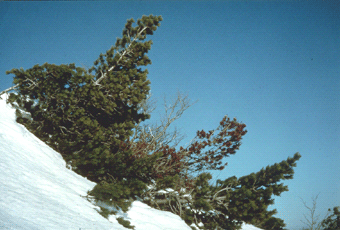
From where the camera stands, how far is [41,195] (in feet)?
12.5

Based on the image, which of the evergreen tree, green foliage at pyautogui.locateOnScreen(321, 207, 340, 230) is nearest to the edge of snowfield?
the evergreen tree

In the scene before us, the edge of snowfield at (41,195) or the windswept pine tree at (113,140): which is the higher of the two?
the windswept pine tree at (113,140)

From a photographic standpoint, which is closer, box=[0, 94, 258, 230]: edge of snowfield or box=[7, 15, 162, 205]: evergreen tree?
box=[0, 94, 258, 230]: edge of snowfield

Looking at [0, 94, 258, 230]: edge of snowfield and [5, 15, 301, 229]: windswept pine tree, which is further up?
[5, 15, 301, 229]: windswept pine tree

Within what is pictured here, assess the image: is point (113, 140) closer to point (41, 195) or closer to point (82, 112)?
point (82, 112)

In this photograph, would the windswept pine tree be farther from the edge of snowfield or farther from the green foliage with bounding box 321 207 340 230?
the green foliage with bounding box 321 207 340 230

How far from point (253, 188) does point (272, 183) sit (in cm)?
62

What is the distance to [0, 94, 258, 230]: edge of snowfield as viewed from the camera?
2981 millimetres

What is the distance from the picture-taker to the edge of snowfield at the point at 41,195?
2.98 meters

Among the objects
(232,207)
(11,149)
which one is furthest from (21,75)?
(232,207)

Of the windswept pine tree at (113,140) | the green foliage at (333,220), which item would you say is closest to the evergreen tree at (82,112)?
the windswept pine tree at (113,140)

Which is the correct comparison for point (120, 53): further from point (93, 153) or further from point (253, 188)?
point (253, 188)

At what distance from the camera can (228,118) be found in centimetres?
1170

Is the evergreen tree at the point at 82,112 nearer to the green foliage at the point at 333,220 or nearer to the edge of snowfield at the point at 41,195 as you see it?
the edge of snowfield at the point at 41,195
